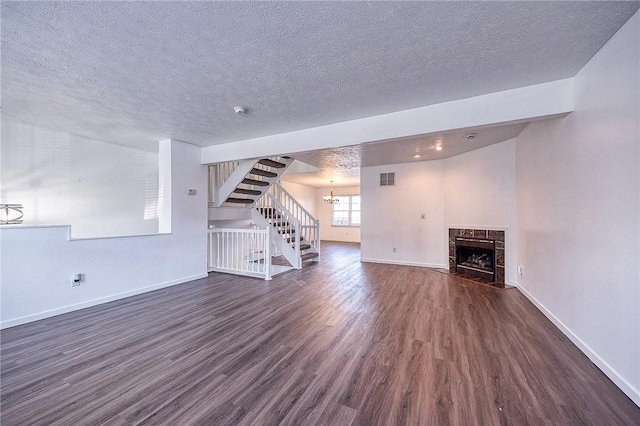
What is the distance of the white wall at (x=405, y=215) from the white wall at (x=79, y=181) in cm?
496

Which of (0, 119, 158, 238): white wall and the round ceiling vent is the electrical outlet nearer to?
(0, 119, 158, 238): white wall

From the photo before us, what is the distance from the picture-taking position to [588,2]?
1.51 meters

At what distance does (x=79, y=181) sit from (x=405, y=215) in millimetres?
6399

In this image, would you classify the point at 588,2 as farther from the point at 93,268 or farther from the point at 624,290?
the point at 93,268

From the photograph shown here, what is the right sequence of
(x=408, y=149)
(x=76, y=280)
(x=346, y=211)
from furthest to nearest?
(x=346, y=211)
(x=408, y=149)
(x=76, y=280)

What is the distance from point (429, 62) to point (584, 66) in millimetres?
1373

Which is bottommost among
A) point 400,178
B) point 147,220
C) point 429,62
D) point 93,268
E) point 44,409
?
point 44,409

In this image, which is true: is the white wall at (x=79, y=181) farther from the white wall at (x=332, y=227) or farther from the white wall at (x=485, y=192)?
the white wall at (x=332, y=227)

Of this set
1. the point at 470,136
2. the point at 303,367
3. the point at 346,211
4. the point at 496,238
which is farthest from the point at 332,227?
the point at 303,367

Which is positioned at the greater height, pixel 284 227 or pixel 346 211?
pixel 346 211

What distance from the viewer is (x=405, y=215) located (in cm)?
600

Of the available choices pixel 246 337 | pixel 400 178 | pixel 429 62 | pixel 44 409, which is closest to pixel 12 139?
pixel 44 409

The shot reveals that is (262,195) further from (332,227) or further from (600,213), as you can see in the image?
(332,227)

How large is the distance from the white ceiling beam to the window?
7660 millimetres
